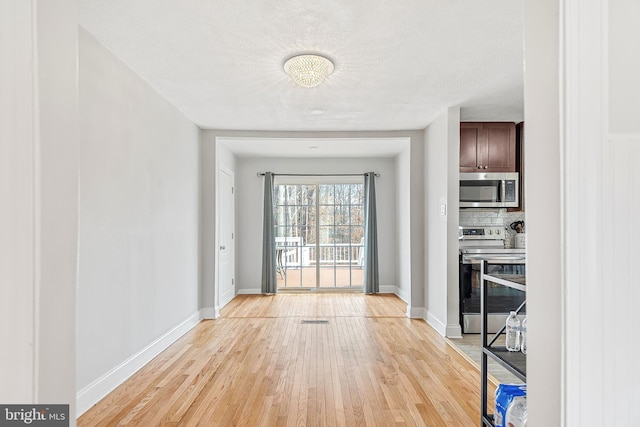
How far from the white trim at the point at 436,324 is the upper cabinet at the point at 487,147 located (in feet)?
5.93

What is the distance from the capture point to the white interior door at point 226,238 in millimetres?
5117

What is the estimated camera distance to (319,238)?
6324mm

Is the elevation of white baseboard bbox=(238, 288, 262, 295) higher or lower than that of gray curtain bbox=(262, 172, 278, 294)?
lower

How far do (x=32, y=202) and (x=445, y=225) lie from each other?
3.77 m

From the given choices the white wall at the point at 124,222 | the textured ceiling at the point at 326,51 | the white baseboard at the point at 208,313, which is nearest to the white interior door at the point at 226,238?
the white baseboard at the point at 208,313

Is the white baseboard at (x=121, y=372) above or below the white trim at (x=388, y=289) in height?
above

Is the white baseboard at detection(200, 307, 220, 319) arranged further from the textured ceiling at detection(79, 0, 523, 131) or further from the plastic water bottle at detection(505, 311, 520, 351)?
the plastic water bottle at detection(505, 311, 520, 351)

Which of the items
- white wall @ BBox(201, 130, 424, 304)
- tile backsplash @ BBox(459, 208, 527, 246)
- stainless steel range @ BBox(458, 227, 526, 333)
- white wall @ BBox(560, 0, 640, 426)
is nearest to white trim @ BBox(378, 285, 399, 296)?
white wall @ BBox(201, 130, 424, 304)

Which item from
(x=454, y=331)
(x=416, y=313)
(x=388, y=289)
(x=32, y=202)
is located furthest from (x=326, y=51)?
(x=388, y=289)

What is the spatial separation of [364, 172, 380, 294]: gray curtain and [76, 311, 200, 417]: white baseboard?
3205 mm

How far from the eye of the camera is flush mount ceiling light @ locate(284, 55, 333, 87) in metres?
2.61

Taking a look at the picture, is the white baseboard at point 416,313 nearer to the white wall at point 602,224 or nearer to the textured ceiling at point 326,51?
the textured ceiling at point 326,51

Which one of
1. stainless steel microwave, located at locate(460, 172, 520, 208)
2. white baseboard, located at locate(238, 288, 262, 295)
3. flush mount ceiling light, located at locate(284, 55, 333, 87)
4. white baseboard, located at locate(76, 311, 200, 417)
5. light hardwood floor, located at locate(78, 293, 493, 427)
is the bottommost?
white baseboard, located at locate(238, 288, 262, 295)

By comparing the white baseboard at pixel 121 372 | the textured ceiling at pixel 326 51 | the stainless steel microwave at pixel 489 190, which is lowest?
the white baseboard at pixel 121 372
